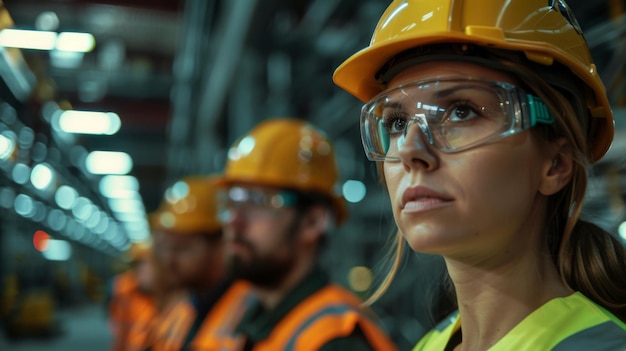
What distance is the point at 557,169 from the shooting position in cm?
Answer: 136

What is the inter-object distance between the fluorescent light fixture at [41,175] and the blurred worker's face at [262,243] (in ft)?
4.51

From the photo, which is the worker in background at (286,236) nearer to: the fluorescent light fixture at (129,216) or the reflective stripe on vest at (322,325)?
the reflective stripe on vest at (322,325)

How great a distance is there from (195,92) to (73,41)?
6.87m

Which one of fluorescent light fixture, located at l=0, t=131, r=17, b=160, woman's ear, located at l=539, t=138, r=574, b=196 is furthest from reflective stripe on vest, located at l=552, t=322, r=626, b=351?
fluorescent light fixture, located at l=0, t=131, r=17, b=160

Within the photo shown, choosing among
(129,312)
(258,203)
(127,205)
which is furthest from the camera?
(127,205)

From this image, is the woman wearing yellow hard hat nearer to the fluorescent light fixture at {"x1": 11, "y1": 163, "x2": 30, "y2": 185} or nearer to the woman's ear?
the woman's ear

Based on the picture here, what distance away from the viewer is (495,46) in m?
1.31

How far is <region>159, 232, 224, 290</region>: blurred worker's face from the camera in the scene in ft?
17.4

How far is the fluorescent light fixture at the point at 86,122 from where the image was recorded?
499cm

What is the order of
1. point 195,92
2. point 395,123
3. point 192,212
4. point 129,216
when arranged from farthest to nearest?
point 129,216 < point 195,92 < point 192,212 < point 395,123

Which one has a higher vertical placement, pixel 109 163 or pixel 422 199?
pixel 109 163

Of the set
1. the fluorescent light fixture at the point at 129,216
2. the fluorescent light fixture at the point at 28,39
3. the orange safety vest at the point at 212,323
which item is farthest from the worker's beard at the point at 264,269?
the fluorescent light fixture at the point at 129,216

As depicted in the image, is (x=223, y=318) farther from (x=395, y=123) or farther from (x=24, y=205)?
(x=395, y=123)

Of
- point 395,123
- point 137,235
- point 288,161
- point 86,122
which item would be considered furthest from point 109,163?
point 137,235
